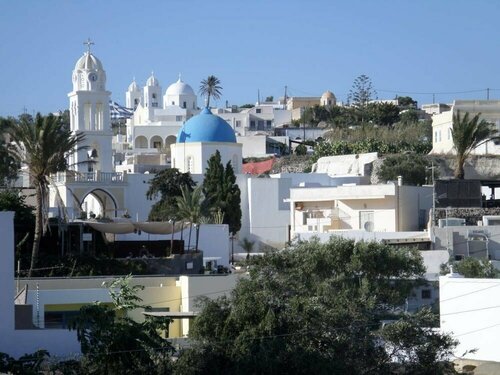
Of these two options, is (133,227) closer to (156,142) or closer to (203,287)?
(203,287)

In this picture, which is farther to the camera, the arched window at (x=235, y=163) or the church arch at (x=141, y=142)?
the church arch at (x=141, y=142)

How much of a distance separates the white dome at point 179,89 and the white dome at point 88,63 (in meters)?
44.6

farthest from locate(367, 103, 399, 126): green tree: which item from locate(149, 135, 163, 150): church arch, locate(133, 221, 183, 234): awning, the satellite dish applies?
locate(133, 221, 183, 234): awning

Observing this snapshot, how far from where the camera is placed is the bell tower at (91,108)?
2254 inches

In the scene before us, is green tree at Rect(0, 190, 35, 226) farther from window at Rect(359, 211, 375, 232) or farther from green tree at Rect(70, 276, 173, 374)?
green tree at Rect(70, 276, 173, 374)

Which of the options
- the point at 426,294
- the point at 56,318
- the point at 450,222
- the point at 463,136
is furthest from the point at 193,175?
the point at 56,318

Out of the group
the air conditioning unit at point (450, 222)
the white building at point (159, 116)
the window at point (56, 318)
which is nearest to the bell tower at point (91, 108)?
the air conditioning unit at point (450, 222)

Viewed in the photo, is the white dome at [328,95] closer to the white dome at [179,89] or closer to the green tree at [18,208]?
the white dome at [179,89]

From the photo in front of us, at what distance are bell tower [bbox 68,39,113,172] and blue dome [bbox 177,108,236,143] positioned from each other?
16.5ft

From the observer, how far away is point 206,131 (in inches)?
2408

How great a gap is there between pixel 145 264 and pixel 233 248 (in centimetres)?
1922

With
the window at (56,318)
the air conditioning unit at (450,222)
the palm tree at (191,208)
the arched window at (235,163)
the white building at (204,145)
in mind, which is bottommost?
the window at (56,318)

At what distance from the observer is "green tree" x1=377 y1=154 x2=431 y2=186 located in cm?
5562

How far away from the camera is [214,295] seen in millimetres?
26453
